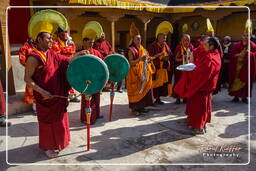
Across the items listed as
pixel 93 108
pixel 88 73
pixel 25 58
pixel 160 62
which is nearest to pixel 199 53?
pixel 160 62

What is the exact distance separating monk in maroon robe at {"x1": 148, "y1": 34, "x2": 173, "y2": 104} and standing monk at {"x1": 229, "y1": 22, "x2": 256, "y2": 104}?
1623mm

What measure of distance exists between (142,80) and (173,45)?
1045cm

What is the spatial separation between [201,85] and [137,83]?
1.46m

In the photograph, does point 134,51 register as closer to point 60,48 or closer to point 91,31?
point 91,31

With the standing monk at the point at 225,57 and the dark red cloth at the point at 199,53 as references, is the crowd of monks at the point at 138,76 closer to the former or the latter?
the dark red cloth at the point at 199,53

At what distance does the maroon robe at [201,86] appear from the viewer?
139 inches

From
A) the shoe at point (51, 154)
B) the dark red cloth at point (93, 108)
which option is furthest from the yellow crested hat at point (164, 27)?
the shoe at point (51, 154)

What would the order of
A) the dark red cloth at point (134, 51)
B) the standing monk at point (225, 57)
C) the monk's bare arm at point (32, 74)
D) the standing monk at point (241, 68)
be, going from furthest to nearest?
the standing monk at point (225, 57), the standing monk at point (241, 68), the dark red cloth at point (134, 51), the monk's bare arm at point (32, 74)

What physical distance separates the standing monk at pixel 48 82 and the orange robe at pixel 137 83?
1.76 meters

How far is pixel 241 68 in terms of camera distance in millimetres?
5512

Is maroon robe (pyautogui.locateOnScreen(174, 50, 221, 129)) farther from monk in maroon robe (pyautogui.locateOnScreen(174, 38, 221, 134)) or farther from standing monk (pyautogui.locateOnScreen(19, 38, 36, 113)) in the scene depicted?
standing monk (pyautogui.locateOnScreen(19, 38, 36, 113))

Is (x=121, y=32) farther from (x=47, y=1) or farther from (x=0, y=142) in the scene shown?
(x=0, y=142)

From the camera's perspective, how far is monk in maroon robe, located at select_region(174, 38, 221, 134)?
139 inches

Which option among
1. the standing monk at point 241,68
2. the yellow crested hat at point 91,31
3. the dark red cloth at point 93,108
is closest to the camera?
the yellow crested hat at point 91,31
